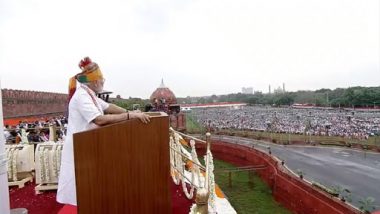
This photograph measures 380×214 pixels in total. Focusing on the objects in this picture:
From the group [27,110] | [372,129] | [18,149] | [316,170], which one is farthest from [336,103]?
[18,149]

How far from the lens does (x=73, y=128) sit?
2248 mm

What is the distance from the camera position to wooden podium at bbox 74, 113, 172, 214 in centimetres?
193

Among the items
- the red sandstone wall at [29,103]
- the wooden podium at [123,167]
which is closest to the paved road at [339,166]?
the wooden podium at [123,167]

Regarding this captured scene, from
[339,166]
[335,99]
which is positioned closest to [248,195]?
[339,166]

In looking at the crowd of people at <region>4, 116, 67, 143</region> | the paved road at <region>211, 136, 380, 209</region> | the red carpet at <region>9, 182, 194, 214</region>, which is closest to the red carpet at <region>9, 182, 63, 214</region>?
the red carpet at <region>9, 182, 194, 214</region>

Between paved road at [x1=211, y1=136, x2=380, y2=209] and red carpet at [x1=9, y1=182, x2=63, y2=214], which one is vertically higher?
red carpet at [x1=9, y1=182, x2=63, y2=214]

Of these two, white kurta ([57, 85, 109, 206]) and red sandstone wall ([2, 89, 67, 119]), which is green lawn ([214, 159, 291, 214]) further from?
red sandstone wall ([2, 89, 67, 119])

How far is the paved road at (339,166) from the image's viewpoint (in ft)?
51.4

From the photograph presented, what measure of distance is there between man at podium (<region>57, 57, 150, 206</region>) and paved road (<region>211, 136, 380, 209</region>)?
517 inches

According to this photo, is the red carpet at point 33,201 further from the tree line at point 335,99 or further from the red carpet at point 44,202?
the tree line at point 335,99

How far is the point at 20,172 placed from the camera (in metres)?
5.46

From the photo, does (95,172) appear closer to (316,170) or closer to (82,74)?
(82,74)

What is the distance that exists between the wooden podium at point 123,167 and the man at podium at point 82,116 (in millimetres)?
158

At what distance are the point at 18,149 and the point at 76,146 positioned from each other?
437 centimetres
